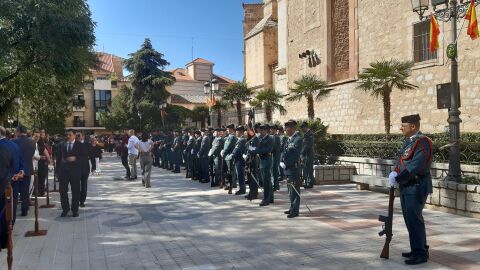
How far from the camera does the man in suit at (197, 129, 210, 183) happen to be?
13969 millimetres

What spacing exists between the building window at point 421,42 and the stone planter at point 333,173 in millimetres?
7656

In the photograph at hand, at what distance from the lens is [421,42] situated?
18.2 metres

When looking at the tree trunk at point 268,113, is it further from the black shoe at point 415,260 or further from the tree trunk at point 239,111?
the black shoe at point 415,260

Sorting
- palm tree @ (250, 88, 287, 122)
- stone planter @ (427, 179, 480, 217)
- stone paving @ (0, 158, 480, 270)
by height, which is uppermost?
palm tree @ (250, 88, 287, 122)

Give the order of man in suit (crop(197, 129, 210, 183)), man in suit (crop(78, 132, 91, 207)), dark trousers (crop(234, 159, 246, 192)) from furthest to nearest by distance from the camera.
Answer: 1. man in suit (crop(197, 129, 210, 183))
2. dark trousers (crop(234, 159, 246, 192))
3. man in suit (crop(78, 132, 91, 207))

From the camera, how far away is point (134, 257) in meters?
5.81

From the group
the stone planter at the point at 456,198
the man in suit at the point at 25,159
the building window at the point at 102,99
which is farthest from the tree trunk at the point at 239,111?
the building window at the point at 102,99

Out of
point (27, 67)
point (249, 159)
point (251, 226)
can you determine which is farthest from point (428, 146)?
point (27, 67)

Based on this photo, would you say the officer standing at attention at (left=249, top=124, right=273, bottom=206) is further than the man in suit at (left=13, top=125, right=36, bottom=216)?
Yes

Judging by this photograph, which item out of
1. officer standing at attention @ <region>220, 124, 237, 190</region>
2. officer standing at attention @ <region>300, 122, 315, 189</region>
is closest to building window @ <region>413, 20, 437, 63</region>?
officer standing at attention @ <region>300, 122, 315, 189</region>

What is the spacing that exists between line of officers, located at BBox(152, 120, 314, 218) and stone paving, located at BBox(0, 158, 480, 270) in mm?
689

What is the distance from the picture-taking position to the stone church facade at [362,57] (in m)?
16.4

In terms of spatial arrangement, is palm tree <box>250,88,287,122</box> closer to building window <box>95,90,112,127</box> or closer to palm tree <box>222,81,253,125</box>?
palm tree <box>222,81,253,125</box>

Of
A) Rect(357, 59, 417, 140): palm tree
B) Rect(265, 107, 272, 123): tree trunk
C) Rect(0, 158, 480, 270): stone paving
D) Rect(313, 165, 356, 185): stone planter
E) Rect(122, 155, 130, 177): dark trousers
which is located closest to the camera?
Rect(0, 158, 480, 270): stone paving
